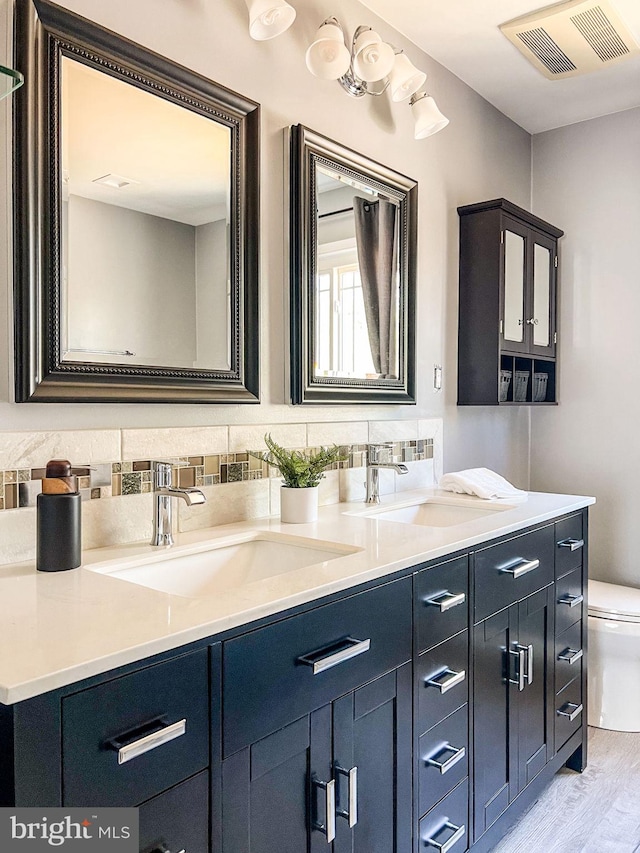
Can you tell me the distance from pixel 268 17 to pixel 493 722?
1.93 meters

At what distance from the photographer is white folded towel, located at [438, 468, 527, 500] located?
90.0 inches

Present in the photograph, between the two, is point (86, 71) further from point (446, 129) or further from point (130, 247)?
point (446, 129)

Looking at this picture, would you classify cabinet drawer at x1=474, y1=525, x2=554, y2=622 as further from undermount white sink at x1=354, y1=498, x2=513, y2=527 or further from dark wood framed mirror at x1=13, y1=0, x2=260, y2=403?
dark wood framed mirror at x1=13, y1=0, x2=260, y2=403

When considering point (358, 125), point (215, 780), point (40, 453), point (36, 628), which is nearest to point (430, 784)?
point (215, 780)

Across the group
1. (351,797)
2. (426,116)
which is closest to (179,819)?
(351,797)

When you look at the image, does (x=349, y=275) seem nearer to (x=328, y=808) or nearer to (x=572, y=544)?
(x=572, y=544)

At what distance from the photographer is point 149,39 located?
1.60 metres

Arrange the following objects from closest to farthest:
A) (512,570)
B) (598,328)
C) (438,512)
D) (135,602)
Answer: (135,602) < (512,570) < (438,512) < (598,328)

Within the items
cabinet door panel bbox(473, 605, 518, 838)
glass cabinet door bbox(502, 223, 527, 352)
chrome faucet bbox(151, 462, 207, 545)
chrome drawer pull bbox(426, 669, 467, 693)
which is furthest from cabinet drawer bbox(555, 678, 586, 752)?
chrome faucet bbox(151, 462, 207, 545)

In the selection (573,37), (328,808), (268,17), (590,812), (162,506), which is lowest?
(590,812)

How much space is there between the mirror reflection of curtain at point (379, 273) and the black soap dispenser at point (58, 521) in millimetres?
1228

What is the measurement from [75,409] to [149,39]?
90 cm

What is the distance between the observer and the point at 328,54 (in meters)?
1.92

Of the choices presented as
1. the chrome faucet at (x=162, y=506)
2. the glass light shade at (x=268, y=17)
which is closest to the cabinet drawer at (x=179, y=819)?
the chrome faucet at (x=162, y=506)
